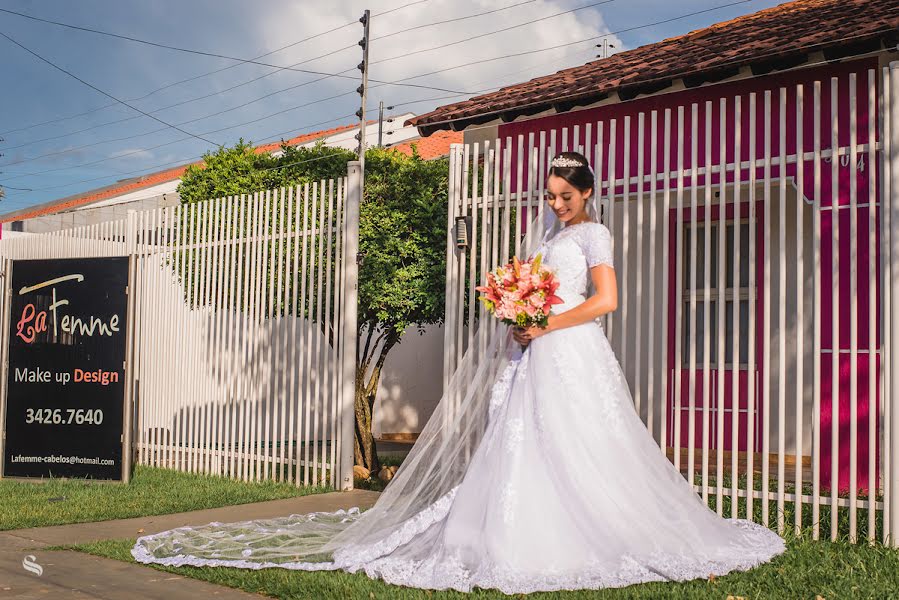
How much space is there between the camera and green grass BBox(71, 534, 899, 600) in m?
4.13

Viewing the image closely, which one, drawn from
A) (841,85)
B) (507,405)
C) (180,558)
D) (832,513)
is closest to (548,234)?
(507,405)

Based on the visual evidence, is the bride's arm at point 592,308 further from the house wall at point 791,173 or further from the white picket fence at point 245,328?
the white picket fence at point 245,328

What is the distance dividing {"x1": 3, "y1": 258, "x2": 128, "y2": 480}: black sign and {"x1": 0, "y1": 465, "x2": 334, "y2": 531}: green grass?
0.25m

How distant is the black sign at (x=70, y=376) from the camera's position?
8.83 metres

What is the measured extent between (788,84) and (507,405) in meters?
5.17

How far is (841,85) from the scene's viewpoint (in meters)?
7.84

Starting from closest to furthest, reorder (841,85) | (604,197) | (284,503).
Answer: (604,197) < (284,503) < (841,85)

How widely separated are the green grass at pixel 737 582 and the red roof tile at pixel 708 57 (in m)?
3.81

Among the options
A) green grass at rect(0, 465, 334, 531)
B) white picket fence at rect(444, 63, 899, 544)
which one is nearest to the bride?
white picket fence at rect(444, 63, 899, 544)

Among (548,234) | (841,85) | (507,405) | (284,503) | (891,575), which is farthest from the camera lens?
(841,85)

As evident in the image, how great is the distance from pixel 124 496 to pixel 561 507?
475 cm

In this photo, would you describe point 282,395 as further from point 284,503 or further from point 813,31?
point 813,31

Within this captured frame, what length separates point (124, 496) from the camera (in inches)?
307

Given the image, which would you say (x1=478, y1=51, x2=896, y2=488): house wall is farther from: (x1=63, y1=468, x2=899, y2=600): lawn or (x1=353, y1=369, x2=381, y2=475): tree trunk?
(x1=353, y1=369, x2=381, y2=475): tree trunk
